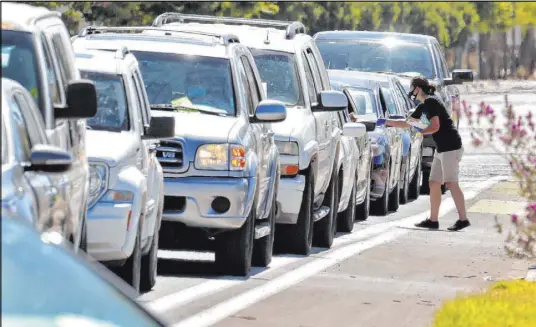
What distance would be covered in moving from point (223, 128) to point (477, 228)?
856 cm

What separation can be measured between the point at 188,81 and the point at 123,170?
3210 mm

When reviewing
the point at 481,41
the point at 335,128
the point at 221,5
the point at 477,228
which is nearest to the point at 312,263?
the point at 335,128

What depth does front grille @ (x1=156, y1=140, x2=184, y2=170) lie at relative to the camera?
13844 mm

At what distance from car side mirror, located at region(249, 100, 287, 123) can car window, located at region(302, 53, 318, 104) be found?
2919 millimetres

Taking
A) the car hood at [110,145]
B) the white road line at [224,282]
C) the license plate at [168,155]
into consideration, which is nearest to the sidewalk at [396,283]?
the white road line at [224,282]

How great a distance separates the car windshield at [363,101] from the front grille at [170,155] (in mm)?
9374

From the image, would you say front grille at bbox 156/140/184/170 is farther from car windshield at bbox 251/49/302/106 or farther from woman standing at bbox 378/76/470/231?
woman standing at bbox 378/76/470/231

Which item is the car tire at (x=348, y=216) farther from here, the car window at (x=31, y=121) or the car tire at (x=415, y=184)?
the car window at (x=31, y=121)

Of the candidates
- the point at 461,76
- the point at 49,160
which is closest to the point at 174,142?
the point at 49,160

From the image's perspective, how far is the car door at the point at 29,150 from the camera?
763cm

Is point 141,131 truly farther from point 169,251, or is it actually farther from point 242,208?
point 169,251

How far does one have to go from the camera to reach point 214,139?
45.4ft

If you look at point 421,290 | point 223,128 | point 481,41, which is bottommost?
point 481,41

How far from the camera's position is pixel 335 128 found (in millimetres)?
18828
